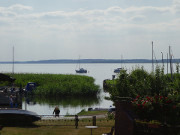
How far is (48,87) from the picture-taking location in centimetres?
7638

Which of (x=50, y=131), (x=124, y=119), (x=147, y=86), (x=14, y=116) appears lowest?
(x=50, y=131)

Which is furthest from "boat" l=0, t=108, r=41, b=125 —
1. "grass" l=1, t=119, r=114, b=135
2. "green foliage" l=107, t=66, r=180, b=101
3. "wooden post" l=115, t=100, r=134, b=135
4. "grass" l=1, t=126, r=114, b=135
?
"wooden post" l=115, t=100, r=134, b=135

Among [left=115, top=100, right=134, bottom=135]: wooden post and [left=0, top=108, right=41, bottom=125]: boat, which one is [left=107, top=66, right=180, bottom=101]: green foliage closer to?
[left=115, top=100, right=134, bottom=135]: wooden post

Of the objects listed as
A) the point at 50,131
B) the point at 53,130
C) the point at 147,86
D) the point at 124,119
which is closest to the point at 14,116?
the point at 53,130

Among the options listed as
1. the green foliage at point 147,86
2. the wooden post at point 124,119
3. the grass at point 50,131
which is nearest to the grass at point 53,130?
the grass at point 50,131

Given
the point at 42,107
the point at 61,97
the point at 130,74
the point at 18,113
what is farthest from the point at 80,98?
the point at 18,113

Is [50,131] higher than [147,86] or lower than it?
lower

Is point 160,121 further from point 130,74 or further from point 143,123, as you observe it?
point 130,74

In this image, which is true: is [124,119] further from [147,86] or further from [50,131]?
[147,86]

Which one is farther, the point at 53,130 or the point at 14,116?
the point at 14,116

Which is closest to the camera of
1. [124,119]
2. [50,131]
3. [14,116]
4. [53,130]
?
[124,119]

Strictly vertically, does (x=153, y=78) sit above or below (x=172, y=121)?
above

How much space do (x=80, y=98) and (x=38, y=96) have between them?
29.7ft

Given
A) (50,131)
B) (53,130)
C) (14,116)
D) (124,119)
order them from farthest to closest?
1. (14,116)
2. (53,130)
3. (50,131)
4. (124,119)
